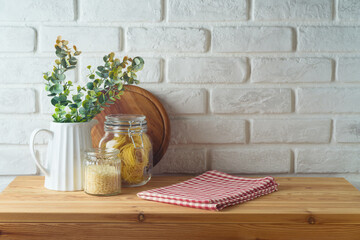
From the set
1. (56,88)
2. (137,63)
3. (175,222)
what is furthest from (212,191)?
(56,88)

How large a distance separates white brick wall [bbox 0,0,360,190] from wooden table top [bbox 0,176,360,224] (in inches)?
10.0

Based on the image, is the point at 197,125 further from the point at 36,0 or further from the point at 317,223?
the point at 36,0

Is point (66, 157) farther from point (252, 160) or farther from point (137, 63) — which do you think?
point (252, 160)

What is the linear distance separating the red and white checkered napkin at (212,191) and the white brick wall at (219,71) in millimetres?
152

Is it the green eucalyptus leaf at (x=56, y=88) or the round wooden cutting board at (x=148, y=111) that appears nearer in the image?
the green eucalyptus leaf at (x=56, y=88)

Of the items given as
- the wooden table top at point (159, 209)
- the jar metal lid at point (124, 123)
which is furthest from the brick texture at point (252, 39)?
the wooden table top at point (159, 209)

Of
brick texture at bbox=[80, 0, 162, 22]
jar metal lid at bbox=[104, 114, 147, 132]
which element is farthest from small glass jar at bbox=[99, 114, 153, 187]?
brick texture at bbox=[80, 0, 162, 22]

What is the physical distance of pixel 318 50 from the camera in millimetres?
1290

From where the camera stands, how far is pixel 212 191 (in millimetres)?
1062

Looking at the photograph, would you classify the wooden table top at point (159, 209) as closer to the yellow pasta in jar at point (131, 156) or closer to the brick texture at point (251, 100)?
the yellow pasta in jar at point (131, 156)

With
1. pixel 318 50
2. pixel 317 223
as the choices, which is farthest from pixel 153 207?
pixel 318 50

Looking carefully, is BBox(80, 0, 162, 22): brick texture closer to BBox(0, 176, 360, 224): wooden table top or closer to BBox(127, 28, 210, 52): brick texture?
BBox(127, 28, 210, 52): brick texture

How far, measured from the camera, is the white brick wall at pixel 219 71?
4.18ft

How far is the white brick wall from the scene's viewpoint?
4.18 ft
